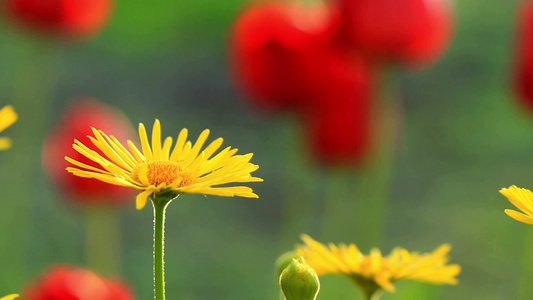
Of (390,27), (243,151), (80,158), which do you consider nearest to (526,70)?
(390,27)

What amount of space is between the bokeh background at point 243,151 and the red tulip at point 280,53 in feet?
0.23

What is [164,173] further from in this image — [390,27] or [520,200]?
[390,27]

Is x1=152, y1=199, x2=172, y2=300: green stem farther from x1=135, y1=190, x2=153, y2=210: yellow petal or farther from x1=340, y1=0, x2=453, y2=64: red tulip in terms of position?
x1=340, y1=0, x2=453, y2=64: red tulip

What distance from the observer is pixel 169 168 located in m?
0.23

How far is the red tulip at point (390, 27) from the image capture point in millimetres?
691

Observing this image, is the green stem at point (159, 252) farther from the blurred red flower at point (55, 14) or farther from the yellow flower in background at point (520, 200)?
the blurred red flower at point (55, 14)

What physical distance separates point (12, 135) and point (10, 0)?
0.62 metres

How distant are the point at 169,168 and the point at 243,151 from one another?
134 centimetres

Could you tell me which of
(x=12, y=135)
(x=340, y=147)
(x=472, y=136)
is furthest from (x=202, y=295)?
(x=472, y=136)

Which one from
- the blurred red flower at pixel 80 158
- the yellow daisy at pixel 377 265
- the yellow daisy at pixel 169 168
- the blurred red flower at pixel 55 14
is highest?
the blurred red flower at pixel 55 14

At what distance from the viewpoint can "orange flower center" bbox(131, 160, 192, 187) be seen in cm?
23

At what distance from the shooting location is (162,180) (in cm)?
23

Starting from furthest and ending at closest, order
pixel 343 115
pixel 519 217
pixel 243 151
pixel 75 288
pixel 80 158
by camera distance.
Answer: pixel 243 151 → pixel 343 115 → pixel 80 158 → pixel 75 288 → pixel 519 217

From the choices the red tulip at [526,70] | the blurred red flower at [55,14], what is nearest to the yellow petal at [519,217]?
the red tulip at [526,70]
